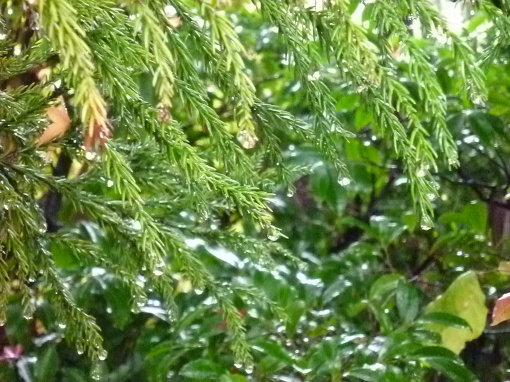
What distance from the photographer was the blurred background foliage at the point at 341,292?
2.61ft

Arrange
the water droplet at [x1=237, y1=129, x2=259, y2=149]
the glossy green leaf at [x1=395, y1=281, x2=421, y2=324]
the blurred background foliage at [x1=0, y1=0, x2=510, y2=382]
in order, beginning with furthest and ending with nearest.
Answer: the glossy green leaf at [x1=395, y1=281, x2=421, y2=324], the blurred background foliage at [x1=0, y1=0, x2=510, y2=382], the water droplet at [x1=237, y1=129, x2=259, y2=149]

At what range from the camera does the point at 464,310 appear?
93 centimetres

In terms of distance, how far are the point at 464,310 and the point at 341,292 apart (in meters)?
0.19

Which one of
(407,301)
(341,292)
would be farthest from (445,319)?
(341,292)

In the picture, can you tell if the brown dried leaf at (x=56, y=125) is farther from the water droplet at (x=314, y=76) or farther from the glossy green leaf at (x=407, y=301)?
the glossy green leaf at (x=407, y=301)

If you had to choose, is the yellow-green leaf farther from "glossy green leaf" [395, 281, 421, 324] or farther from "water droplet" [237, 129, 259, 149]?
"water droplet" [237, 129, 259, 149]

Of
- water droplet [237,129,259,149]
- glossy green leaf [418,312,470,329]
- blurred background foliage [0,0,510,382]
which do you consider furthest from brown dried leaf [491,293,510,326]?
water droplet [237,129,259,149]

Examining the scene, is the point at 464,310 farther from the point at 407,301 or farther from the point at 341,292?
the point at 341,292

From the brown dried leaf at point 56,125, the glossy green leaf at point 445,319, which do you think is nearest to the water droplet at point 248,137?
the brown dried leaf at point 56,125

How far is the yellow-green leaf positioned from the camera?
93 centimetres

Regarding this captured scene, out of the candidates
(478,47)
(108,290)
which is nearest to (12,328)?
(108,290)

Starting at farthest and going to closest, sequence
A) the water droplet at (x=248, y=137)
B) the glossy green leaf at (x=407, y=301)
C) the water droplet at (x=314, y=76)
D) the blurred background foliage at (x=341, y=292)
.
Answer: the glossy green leaf at (x=407, y=301) < the blurred background foliage at (x=341, y=292) < the water droplet at (x=314, y=76) < the water droplet at (x=248, y=137)

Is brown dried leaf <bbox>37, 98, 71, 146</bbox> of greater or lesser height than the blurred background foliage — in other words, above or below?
above

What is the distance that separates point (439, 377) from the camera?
36.9 inches
